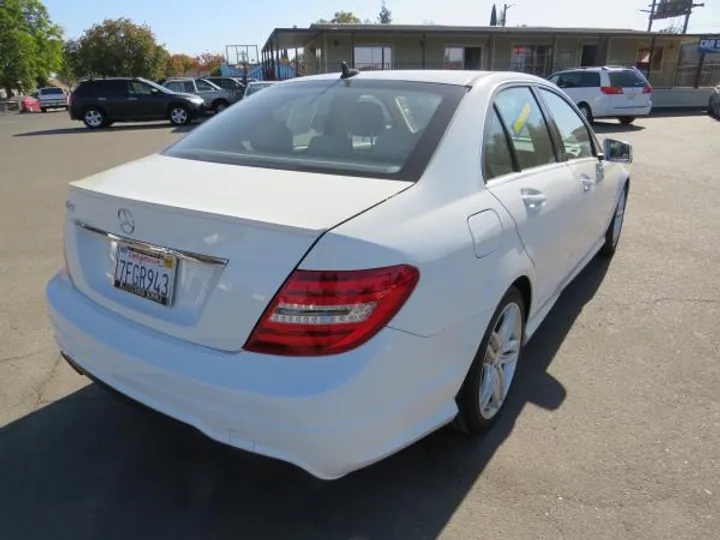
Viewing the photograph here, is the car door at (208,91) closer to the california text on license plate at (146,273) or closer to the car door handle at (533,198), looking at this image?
the car door handle at (533,198)

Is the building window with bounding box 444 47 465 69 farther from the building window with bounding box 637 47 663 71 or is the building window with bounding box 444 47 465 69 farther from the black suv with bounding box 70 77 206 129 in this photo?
the black suv with bounding box 70 77 206 129

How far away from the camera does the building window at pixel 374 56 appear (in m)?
25.8

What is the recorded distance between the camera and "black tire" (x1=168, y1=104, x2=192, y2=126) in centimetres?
1980

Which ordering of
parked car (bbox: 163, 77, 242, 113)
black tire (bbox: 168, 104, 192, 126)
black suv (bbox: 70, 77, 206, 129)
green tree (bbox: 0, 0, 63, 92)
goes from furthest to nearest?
1. green tree (bbox: 0, 0, 63, 92)
2. parked car (bbox: 163, 77, 242, 113)
3. black tire (bbox: 168, 104, 192, 126)
4. black suv (bbox: 70, 77, 206, 129)

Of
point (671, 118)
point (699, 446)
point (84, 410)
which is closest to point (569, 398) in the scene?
point (699, 446)

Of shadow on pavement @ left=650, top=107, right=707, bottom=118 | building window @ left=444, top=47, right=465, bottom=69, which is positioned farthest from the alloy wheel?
building window @ left=444, top=47, right=465, bottom=69

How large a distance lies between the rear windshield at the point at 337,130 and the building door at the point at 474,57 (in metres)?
25.9

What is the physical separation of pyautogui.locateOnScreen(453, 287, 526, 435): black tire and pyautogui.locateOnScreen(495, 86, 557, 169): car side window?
78 centimetres

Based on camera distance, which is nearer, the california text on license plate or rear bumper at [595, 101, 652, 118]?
the california text on license plate

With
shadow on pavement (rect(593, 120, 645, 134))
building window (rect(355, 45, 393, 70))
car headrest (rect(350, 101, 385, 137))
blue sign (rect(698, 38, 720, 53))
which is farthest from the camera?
blue sign (rect(698, 38, 720, 53))

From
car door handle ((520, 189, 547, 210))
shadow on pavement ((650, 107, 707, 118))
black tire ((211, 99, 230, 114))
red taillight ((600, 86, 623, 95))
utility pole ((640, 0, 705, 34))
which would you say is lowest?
shadow on pavement ((650, 107, 707, 118))

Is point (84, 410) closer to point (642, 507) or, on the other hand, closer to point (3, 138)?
point (642, 507)

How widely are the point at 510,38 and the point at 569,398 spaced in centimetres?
2736

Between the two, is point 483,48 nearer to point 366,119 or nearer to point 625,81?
point 625,81
